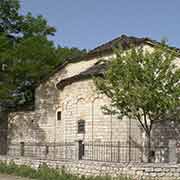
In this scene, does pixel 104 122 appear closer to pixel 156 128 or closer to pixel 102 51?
pixel 156 128

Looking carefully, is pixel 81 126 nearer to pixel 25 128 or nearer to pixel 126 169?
pixel 126 169

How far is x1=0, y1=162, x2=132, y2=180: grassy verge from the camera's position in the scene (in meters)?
17.5

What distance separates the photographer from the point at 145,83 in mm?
18203

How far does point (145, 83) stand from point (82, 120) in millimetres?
7662

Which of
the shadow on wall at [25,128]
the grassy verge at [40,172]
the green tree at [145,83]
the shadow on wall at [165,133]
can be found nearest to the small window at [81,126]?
the shadow on wall at [165,133]

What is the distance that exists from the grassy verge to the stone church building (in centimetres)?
126

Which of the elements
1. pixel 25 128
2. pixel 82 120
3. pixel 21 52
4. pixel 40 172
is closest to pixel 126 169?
pixel 40 172

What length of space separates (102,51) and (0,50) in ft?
22.9

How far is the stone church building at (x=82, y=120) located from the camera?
21578 millimetres

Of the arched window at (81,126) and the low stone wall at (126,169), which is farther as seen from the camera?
the arched window at (81,126)

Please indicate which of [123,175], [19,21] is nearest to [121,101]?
[123,175]

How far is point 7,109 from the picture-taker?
115 feet

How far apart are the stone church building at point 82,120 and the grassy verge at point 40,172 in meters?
1.26

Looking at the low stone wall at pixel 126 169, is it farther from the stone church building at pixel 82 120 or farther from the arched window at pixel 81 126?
the arched window at pixel 81 126
